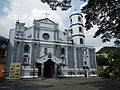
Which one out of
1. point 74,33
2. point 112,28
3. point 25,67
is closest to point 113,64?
point 74,33

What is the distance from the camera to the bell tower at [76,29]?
35.1 meters

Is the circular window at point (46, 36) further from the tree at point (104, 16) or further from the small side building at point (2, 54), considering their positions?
the tree at point (104, 16)

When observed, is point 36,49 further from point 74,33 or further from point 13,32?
point 74,33

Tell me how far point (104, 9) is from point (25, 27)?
26224mm

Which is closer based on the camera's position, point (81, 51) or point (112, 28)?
point (112, 28)

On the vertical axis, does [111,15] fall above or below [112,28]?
above

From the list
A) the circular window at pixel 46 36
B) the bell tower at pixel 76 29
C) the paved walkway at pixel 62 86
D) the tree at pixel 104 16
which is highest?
the bell tower at pixel 76 29

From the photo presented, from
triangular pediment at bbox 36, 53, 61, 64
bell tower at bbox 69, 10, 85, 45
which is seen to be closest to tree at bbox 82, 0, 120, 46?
triangular pediment at bbox 36, 53, 61, 64

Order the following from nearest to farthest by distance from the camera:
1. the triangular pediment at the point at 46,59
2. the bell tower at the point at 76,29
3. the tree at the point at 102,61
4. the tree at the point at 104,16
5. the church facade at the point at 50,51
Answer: the tree at the point at 104,16
the triangular pediment at the point at 46,59
the church facade at the point at 50,51
the bell tower at the point at 76,29
the tree at the point at 102,61

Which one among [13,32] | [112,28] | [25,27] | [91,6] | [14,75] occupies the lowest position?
[14,75]

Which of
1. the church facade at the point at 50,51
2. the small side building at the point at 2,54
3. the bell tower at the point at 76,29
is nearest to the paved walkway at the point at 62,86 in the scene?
the small side building at the point at 2,54

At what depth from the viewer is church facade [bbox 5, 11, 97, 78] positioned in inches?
1072

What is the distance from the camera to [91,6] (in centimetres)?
909

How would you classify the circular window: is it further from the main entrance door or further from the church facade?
the main entrance door
